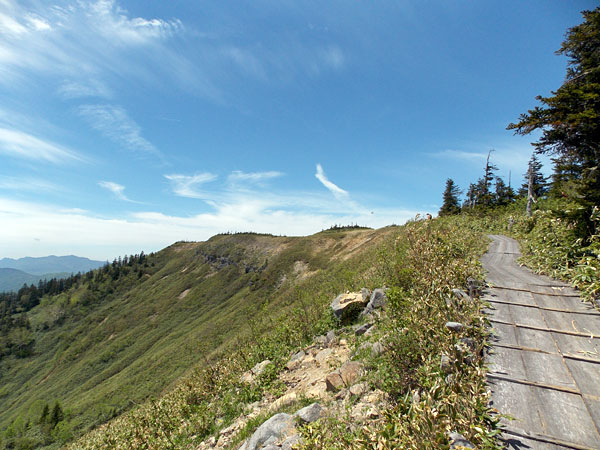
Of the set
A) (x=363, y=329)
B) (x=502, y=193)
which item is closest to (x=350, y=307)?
(x=363, y=329)

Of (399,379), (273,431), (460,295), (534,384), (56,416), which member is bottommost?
(56,416)

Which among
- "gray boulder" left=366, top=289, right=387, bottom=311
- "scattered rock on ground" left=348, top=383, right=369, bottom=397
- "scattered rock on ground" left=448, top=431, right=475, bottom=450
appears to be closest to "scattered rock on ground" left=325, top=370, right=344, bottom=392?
"scattered rock on ground" left=348, top=383, right=369, bottom=397

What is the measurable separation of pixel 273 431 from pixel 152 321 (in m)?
114

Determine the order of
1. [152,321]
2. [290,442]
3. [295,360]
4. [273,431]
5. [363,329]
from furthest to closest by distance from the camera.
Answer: [152,321]
[295,360]
[363,329]
[273,431]
[290,442]

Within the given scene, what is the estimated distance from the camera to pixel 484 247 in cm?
1155

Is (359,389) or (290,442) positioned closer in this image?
(290,442)

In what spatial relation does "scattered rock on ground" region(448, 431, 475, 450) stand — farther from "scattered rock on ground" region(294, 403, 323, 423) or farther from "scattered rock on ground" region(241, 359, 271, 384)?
"scattered rock on ground" region(241, 359, 271, 384)

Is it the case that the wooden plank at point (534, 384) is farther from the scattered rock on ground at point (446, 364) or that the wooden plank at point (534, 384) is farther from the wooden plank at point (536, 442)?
the wooden plank at point (536, 442)

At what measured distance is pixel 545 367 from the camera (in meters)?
3.83

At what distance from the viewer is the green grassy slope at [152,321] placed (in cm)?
5462

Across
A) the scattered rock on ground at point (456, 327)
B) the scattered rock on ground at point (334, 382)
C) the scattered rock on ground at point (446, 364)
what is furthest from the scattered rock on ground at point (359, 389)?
the scattered rock on ground at point (456, 327)

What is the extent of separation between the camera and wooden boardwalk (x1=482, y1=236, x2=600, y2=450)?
9.34ft

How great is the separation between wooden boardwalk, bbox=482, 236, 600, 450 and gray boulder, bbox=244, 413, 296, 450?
3.04 meters

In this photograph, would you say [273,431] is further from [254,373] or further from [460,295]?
[460,295]
